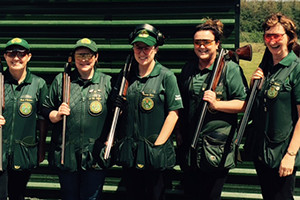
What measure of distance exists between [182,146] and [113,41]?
169 cm

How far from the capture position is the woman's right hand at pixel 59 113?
3.63 meters

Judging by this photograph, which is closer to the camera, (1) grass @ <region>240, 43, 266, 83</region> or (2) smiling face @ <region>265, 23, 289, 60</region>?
(2) smiling face @ <region>265, 23, 289, 60</region>

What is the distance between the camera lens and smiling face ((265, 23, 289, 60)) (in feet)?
11.0

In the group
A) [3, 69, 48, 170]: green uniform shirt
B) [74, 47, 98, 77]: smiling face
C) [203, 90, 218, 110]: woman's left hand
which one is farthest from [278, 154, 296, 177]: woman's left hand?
[3, 69, 48, 170]: green uniform shirt

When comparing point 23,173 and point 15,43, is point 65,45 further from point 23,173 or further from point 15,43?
point 23,173

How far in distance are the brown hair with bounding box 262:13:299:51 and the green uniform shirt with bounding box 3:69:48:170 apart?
7.33ft

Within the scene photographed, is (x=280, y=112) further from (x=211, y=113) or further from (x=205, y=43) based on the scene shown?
(x=205, y=43)

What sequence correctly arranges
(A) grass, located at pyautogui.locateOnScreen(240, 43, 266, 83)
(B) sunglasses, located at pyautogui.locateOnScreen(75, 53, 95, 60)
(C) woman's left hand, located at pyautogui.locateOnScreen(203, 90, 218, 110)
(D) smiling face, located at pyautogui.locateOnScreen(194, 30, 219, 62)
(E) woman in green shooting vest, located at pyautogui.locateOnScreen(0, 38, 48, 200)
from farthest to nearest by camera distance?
(A) grass, located at pyautogui.locateOnScreen(240, 43, 266, 83), (E) woman in green shooting vest, located at pyautogui.locateOnScreen(0, 38, 48, 200), (B) sunglasses, located at pyautogui.locateOnScreen(75, 53, 95, 60), (D) smiling face, located at pyautogui.locateOnScreen(194, 30, 219, 62), (C) woman's left hand, located at pyautogui.locateOnScreen(203, 90, 218, 110)

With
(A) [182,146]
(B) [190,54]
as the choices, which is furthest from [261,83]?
(B) [190,54]

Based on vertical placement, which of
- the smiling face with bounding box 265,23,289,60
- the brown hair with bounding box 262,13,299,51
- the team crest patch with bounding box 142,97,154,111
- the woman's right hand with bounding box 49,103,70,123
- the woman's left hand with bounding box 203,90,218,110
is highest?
the brown hair with bounding box 262,13,299,51

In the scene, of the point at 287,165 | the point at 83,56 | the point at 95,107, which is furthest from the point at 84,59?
the point at 287,165

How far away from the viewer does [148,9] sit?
4777 millimetres

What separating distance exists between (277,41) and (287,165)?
1044 mm

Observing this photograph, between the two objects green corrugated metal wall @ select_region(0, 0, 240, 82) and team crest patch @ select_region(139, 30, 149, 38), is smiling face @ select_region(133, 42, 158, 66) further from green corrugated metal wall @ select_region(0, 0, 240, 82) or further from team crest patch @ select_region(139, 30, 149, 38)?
green corrugated metal wall @ select_region(0, 0, 240, 82)
